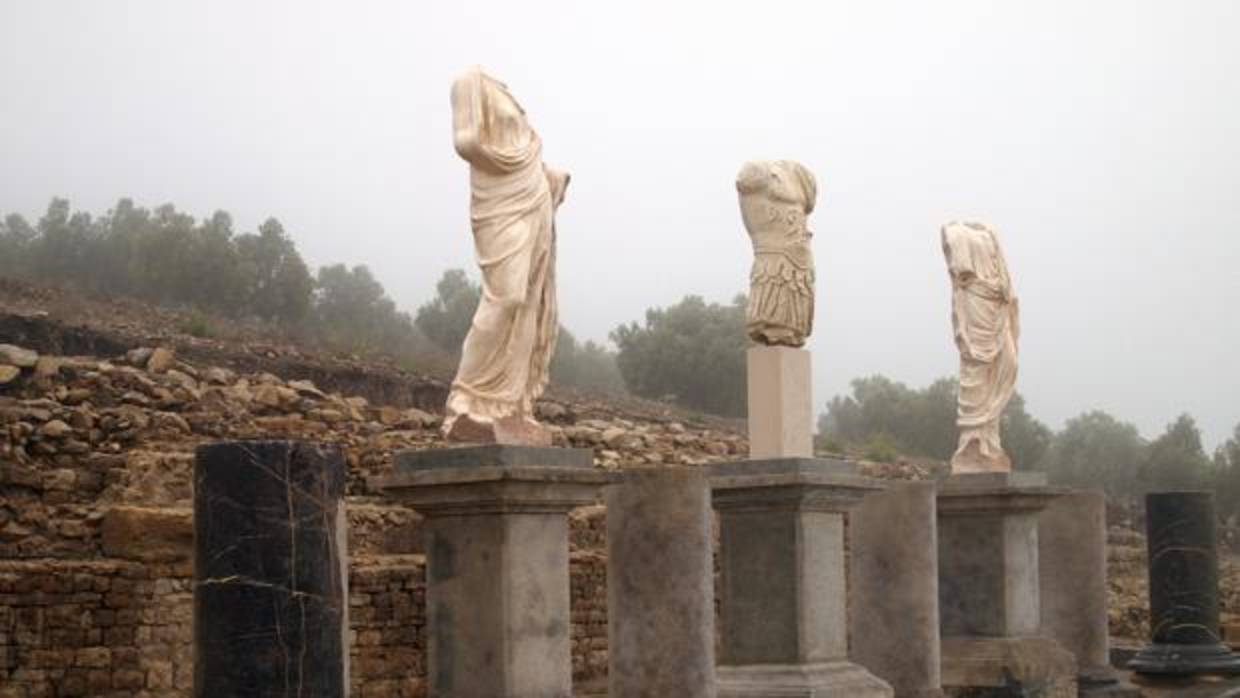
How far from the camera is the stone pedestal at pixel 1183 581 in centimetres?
1708

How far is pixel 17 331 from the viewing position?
2064cm

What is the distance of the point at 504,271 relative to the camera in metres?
8.98

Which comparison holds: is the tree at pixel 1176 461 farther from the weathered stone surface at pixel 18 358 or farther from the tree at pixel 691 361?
the weathered stone surface at pixel 18 358

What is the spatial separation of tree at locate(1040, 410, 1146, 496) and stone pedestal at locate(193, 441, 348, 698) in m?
44.8

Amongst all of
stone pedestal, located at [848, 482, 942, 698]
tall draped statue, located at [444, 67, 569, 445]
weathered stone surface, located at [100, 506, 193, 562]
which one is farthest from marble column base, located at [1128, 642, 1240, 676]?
tall draped statue, located at [444, 67, 569, 445]

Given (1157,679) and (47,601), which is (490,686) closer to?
(47,601)

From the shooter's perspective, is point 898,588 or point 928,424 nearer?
point 898,588

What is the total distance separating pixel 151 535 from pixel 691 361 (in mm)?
31668

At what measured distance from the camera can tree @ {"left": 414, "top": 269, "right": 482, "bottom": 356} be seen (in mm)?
43219

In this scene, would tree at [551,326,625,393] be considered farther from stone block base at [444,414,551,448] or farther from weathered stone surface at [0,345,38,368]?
stone block base at [444,414,551,448]

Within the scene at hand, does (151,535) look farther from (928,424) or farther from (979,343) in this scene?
(928,424)

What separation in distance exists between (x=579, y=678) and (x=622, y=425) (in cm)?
963

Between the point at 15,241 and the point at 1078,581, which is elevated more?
the point at 15,241

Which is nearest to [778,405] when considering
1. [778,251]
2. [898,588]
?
[778,251]
